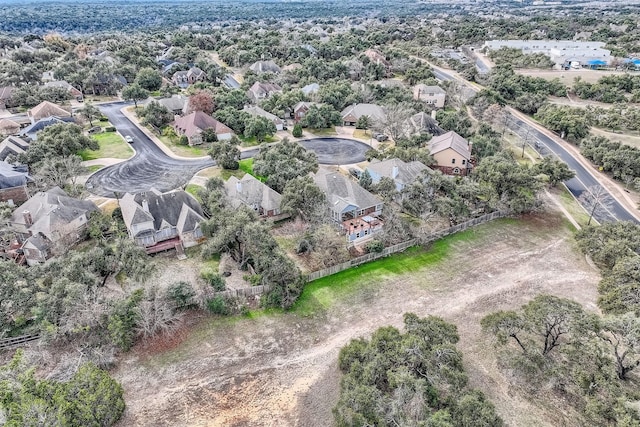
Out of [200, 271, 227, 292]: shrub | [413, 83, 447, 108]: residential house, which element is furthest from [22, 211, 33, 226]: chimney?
[413, 83, 447, 108]: residential house

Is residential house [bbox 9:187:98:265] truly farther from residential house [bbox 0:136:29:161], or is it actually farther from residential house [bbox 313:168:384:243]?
residential house [bbox 313:168:384:243]

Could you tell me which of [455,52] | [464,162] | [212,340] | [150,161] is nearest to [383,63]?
[455,52]

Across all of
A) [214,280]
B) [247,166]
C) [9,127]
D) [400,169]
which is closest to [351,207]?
[400,169]

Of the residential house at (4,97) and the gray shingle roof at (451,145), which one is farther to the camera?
the residential house at (4,97)

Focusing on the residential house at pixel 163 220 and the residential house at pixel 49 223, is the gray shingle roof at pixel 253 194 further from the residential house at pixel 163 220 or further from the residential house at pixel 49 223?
the residential house at pixel 49 223

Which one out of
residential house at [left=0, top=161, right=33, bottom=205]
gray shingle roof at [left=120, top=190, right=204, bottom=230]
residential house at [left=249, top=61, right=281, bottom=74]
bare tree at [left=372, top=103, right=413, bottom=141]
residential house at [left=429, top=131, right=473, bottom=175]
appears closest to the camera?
gray shingle roof at [left=120, top=190, right=204, bottom=230]

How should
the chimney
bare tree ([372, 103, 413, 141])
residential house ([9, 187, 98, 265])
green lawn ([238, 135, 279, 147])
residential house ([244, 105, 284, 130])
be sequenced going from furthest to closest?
residential house ([244, 105, 284, 130]) < green lawn ([238, 135, 279, 147]) < bare tree ([372, 103, 413, 141]) < the chimney < residential house ([9, 187, 98, 265])

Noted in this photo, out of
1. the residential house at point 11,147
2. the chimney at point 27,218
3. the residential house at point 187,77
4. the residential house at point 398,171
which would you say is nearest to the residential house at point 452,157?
the residential house at point 398,171
